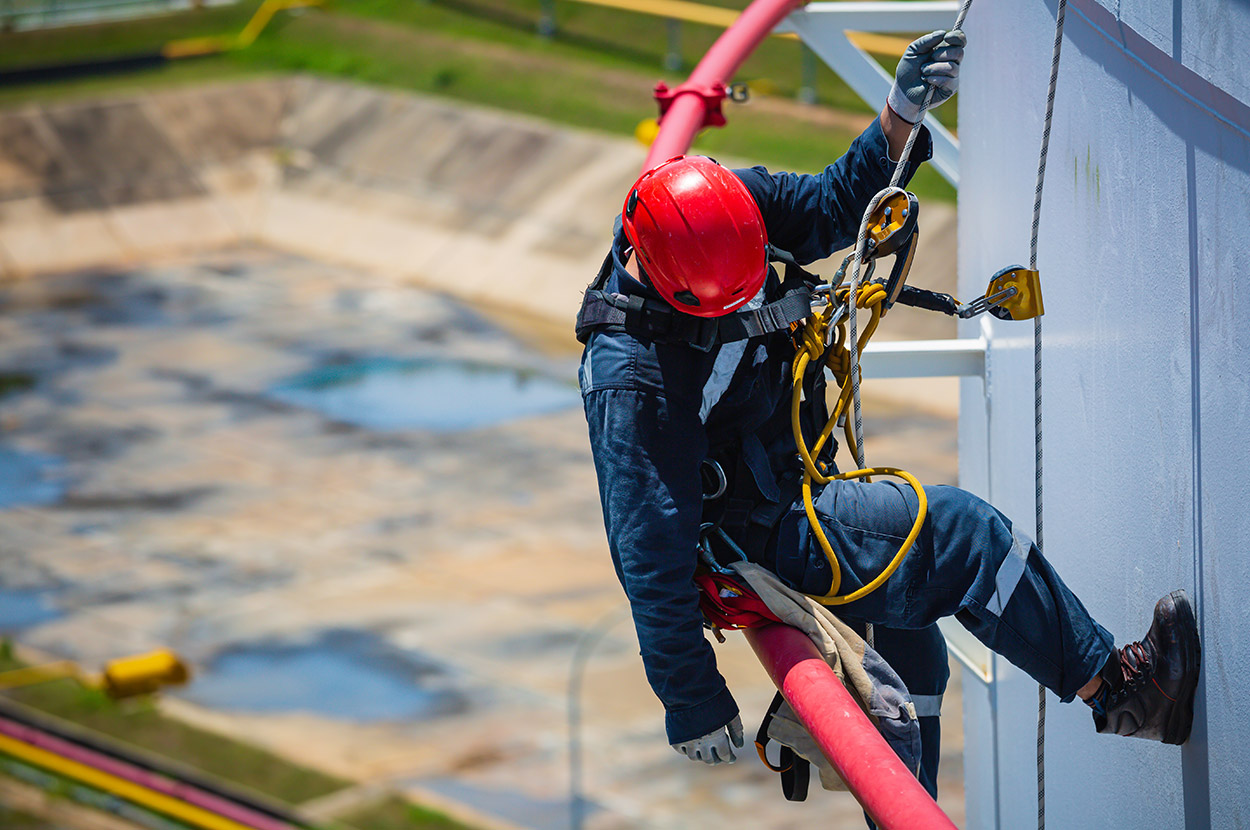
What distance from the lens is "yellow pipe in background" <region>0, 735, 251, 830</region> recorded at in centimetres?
974

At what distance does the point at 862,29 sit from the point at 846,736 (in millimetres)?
4024

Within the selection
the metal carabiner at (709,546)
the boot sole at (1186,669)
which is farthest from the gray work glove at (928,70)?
the boot sole at (1186,669)

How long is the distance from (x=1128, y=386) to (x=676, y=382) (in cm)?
112

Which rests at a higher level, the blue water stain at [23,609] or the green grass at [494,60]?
the green grass at [494,60]

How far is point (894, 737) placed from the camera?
3.44 meters

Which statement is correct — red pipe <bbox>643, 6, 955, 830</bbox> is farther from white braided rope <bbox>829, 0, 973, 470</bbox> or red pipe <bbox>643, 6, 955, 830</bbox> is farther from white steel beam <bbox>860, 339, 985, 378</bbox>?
white steel beam <bbox>860, 339, 985, 378</bbox>

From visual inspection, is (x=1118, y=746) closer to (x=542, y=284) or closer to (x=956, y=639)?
(x=956, y=639)

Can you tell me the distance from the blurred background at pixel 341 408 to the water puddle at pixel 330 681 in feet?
0.11

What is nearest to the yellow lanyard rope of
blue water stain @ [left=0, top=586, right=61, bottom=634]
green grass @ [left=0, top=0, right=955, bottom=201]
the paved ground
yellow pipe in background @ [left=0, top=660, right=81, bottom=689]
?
the paved ground

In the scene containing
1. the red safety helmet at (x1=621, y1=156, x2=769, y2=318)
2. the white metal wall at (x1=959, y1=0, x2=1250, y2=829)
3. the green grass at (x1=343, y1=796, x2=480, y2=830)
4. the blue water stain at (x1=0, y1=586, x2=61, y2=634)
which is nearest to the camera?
the white metal wall at (x1=959, y1=0, x2=1250, y2=829)

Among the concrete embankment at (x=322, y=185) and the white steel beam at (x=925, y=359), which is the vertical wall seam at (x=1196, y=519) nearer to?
the white steel beam at (x=925, y=359)

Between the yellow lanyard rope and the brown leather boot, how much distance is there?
58 cm

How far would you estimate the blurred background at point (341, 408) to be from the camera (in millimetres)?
10430

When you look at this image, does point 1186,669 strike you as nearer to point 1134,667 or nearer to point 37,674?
point 1134,667
